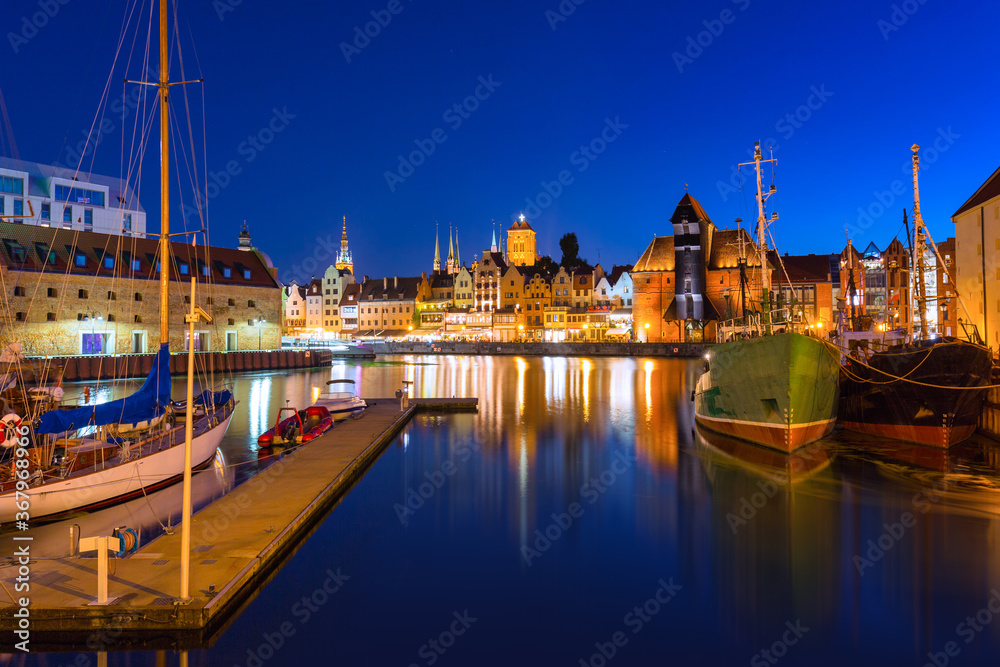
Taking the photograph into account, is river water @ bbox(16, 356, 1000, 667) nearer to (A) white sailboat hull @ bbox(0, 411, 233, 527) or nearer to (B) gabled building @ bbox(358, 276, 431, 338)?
(A) white sailboat hull @ bbox(0, 411, 233, 527)

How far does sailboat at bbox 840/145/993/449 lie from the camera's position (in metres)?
19.9

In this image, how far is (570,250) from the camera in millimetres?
119312

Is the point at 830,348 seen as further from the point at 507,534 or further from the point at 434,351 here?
the point at 434,351

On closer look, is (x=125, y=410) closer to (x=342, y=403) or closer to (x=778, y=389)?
(x=342, y=403)

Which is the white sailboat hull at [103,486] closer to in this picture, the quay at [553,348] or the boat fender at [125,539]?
the boat fender at [125,539]

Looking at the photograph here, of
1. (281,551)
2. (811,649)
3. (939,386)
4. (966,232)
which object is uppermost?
(966,232)

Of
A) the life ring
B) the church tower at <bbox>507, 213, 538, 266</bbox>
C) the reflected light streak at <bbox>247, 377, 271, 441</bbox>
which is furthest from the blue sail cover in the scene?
the church tower at <bbox>507, 213, 538, 266</bbox>

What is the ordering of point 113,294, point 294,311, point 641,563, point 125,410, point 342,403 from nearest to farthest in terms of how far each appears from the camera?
point 641,563, point 125,410, point 342,403, point 113,294, point 294,311

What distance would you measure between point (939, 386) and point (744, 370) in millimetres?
5826

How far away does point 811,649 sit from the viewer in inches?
361

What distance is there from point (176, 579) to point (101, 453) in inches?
247

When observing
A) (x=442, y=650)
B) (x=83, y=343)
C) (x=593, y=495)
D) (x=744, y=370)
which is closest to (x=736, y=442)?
(x=744, y=370)

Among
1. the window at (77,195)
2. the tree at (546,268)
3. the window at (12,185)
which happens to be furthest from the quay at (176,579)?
the tree at (546,268)

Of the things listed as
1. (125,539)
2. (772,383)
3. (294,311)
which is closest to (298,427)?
(125,539)
